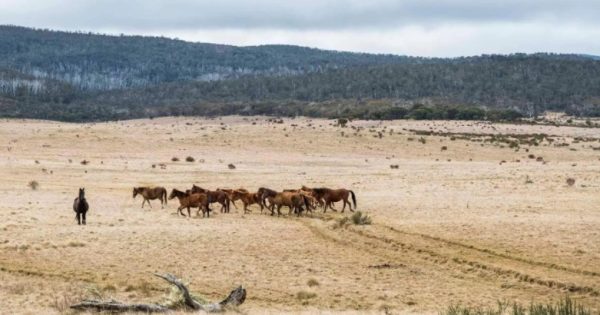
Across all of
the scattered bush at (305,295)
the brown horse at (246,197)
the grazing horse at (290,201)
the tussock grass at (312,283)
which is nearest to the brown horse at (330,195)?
the grazing horse at (290,201)

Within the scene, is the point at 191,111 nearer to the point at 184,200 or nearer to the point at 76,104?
the point at 76,104

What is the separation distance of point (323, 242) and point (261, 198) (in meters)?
7.37

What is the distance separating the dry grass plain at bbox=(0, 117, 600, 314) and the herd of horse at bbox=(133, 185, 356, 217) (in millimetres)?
727

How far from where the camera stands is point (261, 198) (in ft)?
105

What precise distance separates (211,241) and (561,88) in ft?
478

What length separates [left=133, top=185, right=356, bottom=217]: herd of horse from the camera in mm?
29984

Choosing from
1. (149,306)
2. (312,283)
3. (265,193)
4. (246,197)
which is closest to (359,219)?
(265,193)

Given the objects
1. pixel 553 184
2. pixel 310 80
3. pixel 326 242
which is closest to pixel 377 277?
pixel 326 242

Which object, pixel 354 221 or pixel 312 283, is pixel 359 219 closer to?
pixel 354 221

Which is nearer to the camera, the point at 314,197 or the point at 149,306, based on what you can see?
the point at 149,306

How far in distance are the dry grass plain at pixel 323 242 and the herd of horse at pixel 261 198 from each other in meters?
0.73

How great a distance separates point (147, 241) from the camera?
2419 cm

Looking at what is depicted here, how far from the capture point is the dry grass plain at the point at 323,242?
18.7m

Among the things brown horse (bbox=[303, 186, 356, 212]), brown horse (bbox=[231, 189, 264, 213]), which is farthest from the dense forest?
brown horse (bbox=[231, 189, 264, 213])
